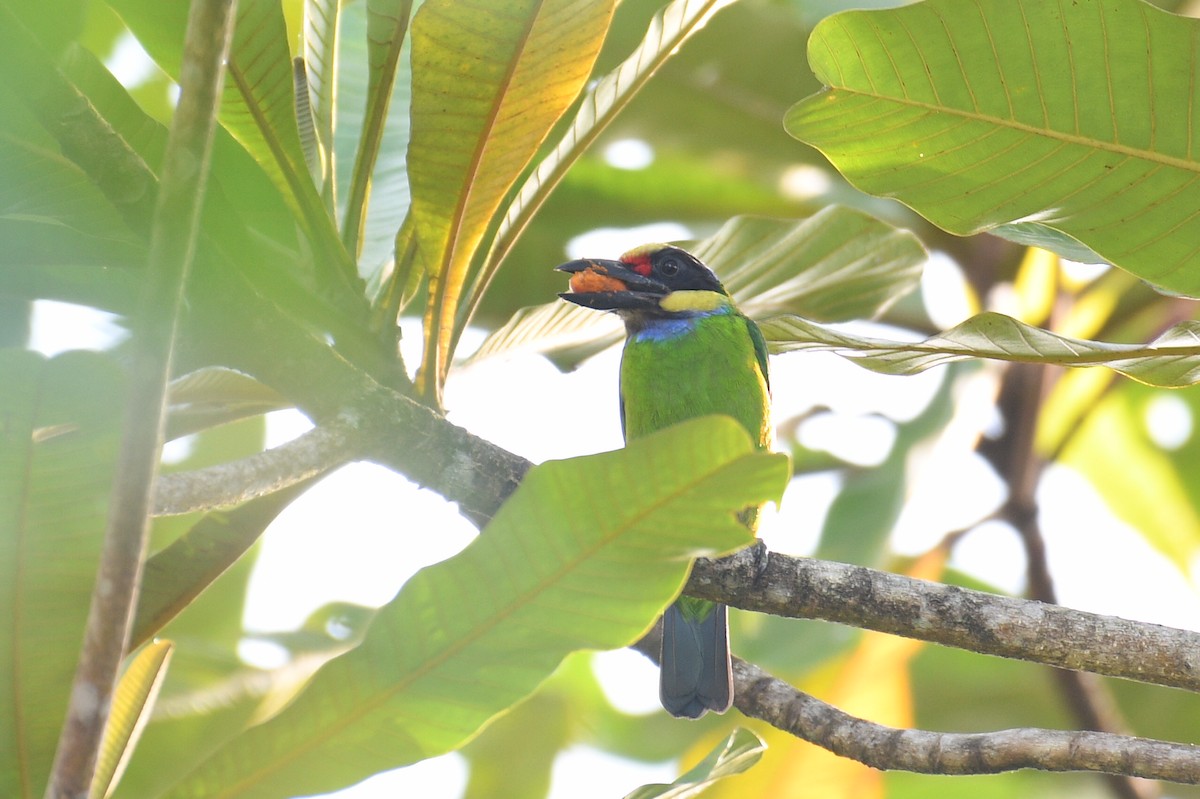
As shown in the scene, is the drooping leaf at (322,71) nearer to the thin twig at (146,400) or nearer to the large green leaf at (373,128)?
the large green leaf at (373,128)

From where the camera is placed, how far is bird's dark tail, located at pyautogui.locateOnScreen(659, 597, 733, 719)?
2352mm

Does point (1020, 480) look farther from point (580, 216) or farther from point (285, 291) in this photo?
point (285, 291)

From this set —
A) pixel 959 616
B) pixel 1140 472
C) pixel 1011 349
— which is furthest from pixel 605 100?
pixel 1140 472

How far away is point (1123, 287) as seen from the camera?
365 cm

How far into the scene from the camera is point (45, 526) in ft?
4.58

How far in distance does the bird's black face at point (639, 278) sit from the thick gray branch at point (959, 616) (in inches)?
42.7

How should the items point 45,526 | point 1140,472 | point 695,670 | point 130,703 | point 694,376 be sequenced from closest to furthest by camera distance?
point 45,526
point 130,703
point 695,670
point 694,376
point 1140,472

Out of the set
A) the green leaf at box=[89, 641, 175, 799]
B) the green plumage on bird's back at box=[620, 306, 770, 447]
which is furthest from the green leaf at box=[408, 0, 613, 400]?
the green plumage on bird's back at box=[620, 306, 770, 447]

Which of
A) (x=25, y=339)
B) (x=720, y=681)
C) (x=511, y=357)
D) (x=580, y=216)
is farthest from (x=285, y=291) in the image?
(x=580, y=216)

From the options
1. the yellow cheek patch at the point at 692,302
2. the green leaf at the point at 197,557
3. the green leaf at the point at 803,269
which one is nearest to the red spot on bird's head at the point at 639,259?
the yellow cheek patch at the point at 692,302

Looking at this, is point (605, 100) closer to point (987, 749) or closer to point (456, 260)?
point (456, 260)

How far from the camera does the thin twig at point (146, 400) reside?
3.06 feet

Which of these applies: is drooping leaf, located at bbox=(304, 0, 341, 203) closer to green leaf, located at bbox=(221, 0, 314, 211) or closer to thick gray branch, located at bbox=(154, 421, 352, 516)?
green leaf, located at bbox=(221, 0, 314, 211)

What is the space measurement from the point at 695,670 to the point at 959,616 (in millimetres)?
909
